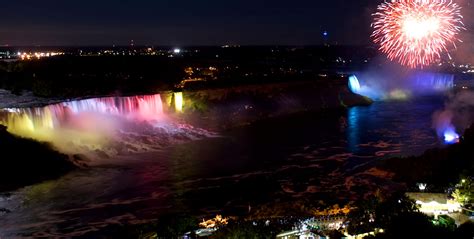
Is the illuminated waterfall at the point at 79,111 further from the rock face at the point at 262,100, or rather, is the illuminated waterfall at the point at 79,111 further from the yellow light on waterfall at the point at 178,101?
the rock face at the point at 262,100

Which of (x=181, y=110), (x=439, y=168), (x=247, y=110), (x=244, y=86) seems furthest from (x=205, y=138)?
(x=439, y=168)

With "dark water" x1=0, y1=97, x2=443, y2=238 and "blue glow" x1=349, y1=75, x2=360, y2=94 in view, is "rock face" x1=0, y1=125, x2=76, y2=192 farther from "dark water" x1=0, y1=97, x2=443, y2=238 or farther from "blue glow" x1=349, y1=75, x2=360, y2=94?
"blue glow" x1=349, y1=75, x2=360, y2=94

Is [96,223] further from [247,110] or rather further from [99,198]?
[247,110]

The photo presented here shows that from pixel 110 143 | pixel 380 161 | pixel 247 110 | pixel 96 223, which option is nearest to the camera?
pixel 96 223

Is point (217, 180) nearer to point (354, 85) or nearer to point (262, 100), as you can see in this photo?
point (262, 100)

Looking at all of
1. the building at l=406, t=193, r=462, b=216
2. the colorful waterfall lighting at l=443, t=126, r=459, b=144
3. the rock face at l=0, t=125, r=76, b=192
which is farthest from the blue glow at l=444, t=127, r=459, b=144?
the rock face at l=0, t=125, r=76, b=192

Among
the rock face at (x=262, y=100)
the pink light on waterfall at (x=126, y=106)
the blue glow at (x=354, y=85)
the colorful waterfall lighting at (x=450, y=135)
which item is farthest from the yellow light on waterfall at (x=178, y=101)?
the blue glow at (x=354, y=85)
